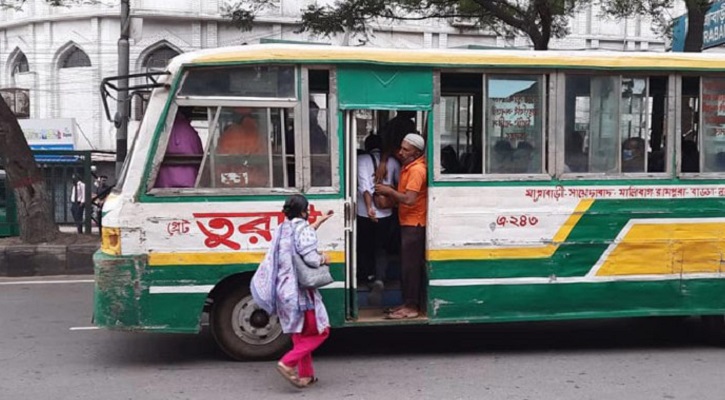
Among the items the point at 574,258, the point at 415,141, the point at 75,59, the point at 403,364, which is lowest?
the point at 403,364

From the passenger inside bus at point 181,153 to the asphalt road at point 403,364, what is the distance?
1548 mm

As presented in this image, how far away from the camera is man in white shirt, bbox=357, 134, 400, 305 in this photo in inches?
252

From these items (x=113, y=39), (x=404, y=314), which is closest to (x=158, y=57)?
(x=113, y=39)

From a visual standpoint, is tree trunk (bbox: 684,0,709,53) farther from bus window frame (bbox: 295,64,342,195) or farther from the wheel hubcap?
the wheel hubcap

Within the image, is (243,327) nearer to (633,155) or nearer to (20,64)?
(633,155)

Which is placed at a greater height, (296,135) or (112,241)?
(296,135)

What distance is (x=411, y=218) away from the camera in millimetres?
6219

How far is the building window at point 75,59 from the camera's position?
80.1ft

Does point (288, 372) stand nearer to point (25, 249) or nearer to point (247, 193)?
point (247, 193)

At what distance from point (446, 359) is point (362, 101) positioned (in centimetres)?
233

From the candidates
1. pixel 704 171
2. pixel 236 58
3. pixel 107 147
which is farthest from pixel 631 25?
pixel 236 58

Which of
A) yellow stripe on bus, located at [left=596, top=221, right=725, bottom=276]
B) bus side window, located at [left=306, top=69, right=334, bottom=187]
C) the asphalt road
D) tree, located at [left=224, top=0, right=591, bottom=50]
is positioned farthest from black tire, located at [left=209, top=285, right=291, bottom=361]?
tree, located at [left=224, top=0, right=591, bottom=50]

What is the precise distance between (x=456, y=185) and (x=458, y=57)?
108 centimetres

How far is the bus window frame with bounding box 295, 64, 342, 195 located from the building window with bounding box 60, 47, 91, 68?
20640 mm
